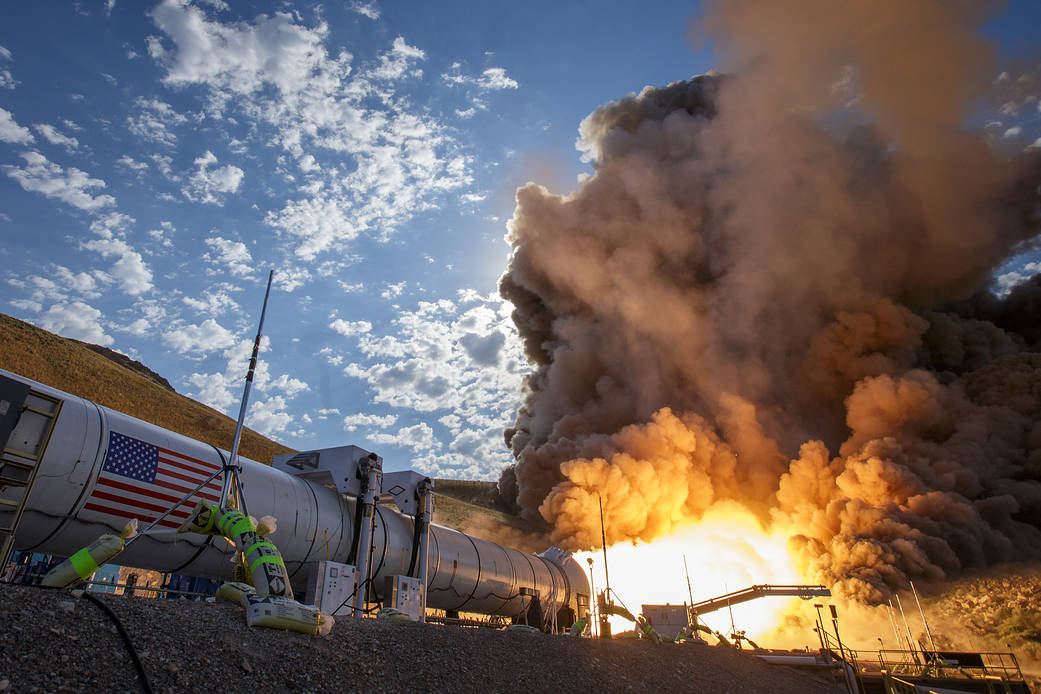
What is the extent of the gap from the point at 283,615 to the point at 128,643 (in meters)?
2.03

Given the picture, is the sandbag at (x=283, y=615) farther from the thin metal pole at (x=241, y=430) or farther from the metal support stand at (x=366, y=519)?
the metal support stand at (x=366, y=519)

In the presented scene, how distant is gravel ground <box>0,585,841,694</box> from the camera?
14.8ft

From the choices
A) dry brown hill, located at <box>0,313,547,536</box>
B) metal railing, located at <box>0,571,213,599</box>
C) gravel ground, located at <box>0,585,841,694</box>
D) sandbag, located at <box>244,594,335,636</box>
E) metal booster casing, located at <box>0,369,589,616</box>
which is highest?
dry brown hill, located at <box>0,313,547,536</box>

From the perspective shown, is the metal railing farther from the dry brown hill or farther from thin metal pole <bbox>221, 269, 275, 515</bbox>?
the dry brown hill

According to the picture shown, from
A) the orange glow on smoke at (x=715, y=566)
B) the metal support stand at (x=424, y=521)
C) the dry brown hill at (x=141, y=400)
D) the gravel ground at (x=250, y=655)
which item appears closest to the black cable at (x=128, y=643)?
the gravel ground at (x=250, y=655)

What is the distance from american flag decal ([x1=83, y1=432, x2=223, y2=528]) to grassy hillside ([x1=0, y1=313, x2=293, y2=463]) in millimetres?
35957

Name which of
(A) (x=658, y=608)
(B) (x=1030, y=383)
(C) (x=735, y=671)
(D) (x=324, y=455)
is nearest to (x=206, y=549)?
(D) (x=324, y=455)

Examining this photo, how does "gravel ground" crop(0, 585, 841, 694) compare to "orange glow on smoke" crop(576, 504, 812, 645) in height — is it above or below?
below

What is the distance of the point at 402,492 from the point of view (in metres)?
15.6

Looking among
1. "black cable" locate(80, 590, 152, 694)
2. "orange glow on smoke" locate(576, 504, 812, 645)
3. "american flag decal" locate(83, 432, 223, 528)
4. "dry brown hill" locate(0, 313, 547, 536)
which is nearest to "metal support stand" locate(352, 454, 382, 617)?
"american flag decal" locate(83, 432, 223, 528)

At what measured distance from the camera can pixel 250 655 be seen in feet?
19.2

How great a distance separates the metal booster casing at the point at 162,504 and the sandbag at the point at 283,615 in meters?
2.32

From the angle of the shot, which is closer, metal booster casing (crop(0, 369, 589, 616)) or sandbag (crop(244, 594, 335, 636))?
sandbag (crop(244, 594, 335, 636))

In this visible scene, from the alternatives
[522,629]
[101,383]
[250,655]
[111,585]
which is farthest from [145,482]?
[101,383]
